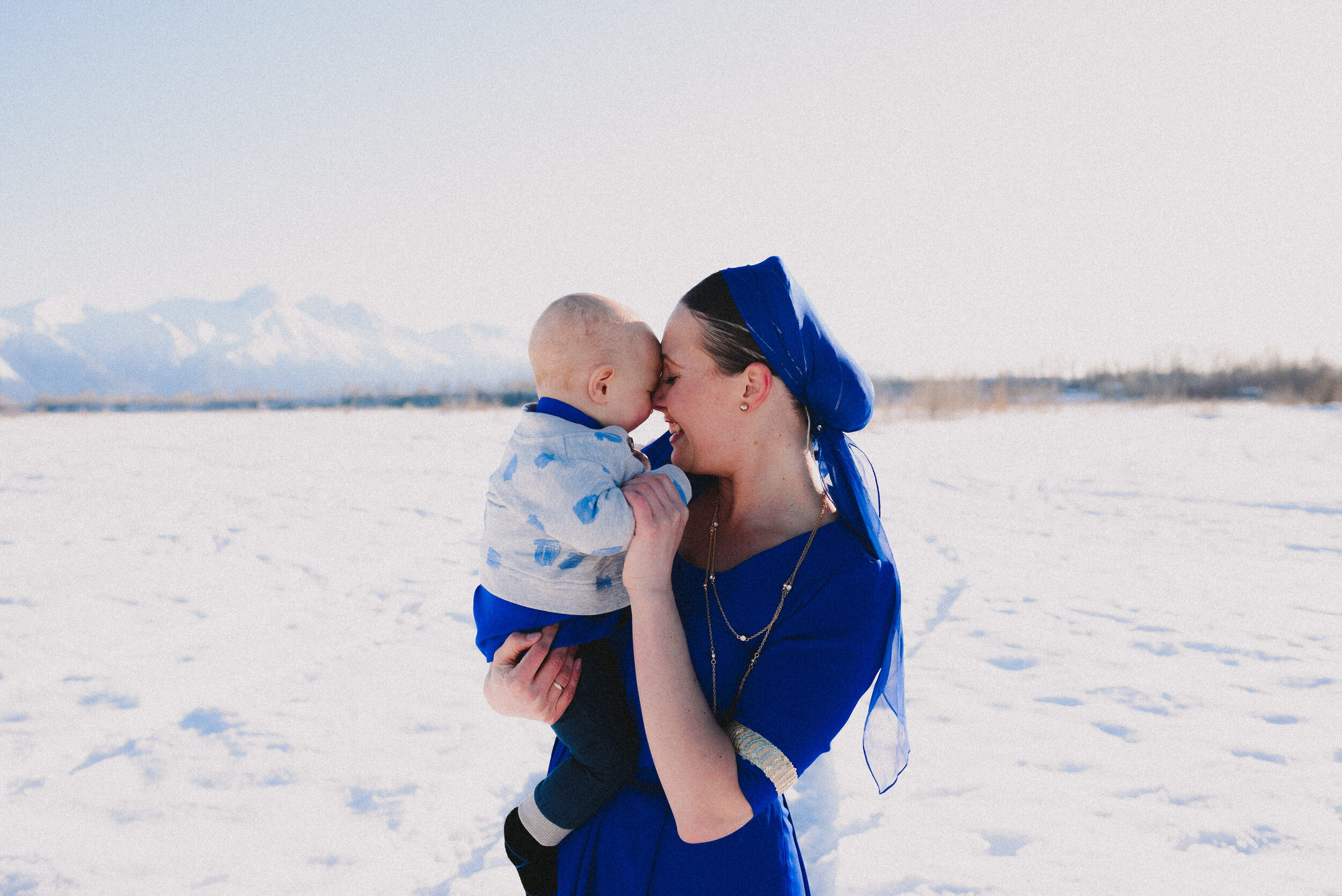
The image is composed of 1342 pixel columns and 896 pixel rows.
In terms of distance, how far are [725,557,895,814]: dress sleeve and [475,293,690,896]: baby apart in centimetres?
36

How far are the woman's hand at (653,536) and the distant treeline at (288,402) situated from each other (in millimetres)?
26621

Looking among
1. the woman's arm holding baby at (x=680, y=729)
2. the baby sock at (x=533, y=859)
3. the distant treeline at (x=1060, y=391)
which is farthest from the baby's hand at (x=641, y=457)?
the distant treeline at (x=1060, y=391)

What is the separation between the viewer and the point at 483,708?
13.9 ft

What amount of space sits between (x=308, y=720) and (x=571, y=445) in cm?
318

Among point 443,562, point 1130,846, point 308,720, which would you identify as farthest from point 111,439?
point 1130,846

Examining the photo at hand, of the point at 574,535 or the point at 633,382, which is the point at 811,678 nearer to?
the point at 574,535

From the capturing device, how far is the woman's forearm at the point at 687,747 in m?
1.22

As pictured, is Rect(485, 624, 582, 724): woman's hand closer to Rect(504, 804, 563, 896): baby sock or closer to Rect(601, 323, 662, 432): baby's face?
Rect(504, 804, 563, 896): baby sock

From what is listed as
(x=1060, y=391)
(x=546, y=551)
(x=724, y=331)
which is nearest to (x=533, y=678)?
(x=546, y=551)

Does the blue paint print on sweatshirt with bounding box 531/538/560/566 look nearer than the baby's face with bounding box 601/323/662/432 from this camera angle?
Yes

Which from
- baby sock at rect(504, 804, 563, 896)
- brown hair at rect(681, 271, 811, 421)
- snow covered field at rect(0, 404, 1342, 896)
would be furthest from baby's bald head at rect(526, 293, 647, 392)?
snow covered field at rect(0, 404, 1342, 896)

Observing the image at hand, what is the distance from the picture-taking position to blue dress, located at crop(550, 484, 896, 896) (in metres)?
1.28

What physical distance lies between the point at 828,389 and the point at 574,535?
565 mm

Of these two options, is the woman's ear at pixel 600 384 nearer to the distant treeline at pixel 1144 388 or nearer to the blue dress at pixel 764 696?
the blue dress at pixel 764 696
